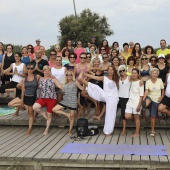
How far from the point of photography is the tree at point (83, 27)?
4069 centimetres

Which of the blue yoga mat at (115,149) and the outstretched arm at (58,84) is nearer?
the blue yoga mat at (115,149)

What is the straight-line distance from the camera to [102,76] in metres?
7.90

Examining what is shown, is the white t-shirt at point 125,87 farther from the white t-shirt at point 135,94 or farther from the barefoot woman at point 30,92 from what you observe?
the barefoot woman at point 30,92

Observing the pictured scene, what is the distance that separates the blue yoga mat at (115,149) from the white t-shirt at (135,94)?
112 cm

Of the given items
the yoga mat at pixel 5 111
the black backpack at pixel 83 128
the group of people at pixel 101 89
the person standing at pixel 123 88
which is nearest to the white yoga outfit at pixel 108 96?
the group of people at pixel 101 89

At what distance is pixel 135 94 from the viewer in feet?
24.0

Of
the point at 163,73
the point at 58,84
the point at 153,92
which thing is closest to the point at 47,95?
the point at 58,84

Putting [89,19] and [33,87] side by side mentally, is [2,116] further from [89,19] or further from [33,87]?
[89,19]

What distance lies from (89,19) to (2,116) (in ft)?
114

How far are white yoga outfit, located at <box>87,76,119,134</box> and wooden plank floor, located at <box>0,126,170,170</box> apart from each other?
30 centimetres

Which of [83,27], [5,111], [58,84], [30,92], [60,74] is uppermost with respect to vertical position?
[83,27]

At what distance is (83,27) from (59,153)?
36.6 m

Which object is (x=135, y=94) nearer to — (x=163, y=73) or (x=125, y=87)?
(x=125, y=87)

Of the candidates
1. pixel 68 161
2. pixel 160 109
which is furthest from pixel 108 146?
pixel 160 109
